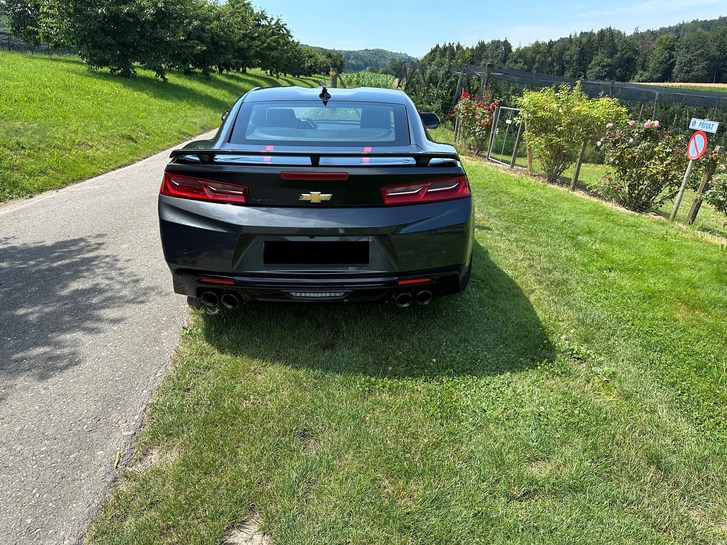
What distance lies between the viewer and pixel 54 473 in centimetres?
189

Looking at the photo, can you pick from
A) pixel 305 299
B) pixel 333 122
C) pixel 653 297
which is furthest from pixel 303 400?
pixel 653 297

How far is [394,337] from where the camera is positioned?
2.92 m

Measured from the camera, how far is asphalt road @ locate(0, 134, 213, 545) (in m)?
1.80

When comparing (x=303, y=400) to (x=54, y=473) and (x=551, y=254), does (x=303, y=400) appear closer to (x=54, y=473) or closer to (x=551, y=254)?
(x=54, y=473)

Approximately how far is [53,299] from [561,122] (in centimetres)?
984

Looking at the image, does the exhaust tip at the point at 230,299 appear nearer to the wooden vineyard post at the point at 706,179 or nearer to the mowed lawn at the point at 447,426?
the mowed lawn at the point at 447,426

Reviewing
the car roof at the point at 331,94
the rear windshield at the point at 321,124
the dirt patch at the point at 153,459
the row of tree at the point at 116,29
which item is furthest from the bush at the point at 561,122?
the row of tree at the point at 116,29

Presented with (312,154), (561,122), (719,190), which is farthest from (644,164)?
(312,154)

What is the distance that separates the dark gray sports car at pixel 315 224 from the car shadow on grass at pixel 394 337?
0.33 m

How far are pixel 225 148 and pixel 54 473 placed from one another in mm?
1887

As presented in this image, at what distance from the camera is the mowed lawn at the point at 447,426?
170cm

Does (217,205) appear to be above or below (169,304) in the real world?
above

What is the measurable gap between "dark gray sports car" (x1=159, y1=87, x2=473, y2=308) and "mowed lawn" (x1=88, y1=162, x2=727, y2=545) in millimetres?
427

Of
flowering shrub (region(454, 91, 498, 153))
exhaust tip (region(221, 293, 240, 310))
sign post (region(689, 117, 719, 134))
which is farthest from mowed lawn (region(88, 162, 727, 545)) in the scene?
flowering shrub (region(454, 91, 498, 153))
